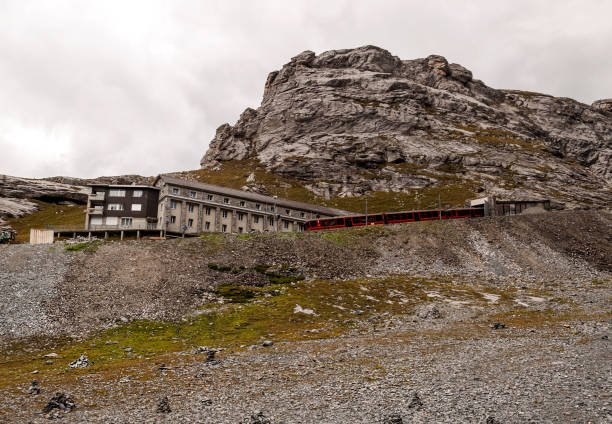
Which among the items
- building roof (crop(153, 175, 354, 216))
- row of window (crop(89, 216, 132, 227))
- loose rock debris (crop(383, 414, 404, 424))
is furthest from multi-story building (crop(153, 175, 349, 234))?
loose rock debris (crop(383, 414, 404, 424))

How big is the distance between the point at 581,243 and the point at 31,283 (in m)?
76.7

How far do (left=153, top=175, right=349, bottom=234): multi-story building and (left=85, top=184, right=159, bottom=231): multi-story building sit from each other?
281 cm

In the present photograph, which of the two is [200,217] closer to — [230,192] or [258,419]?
[230,192]

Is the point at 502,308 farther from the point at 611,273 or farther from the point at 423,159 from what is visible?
the point at 423,159

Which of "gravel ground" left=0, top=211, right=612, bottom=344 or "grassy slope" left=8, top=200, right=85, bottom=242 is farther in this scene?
"grassy slope" left=8, top=200, right=85, bottom=242

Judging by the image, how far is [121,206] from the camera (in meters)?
93.2

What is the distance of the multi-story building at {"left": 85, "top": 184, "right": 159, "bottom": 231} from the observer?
92.6 meters

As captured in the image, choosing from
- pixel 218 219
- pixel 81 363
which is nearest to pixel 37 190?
pixel 218 219

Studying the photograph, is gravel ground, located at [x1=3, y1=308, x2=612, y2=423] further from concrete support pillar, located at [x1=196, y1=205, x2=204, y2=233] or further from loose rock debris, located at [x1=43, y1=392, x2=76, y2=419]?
concrete support pillar, located at [x1=196, y1=205, x2=204, y2=233]

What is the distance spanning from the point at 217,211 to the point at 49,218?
8362 cm

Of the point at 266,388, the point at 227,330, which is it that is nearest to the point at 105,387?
the point at 266,388

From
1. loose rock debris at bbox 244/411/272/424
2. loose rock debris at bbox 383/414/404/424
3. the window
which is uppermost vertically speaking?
the window

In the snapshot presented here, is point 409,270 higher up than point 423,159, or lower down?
lower down

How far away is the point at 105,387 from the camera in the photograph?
75.3 ft
